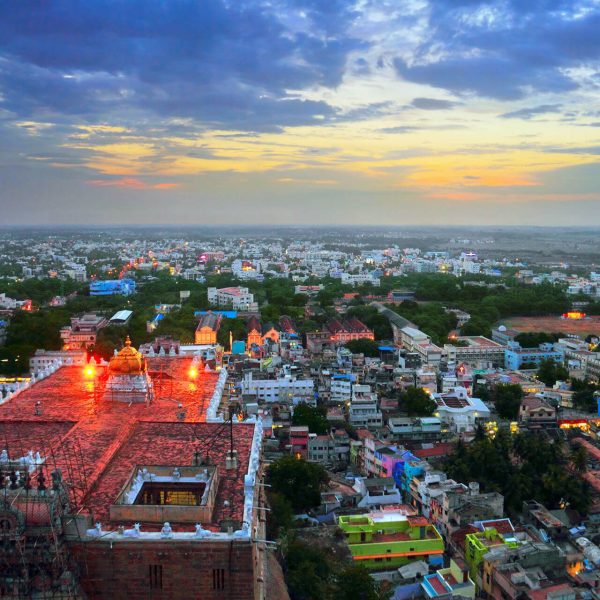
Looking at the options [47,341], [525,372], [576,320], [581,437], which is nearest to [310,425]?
[581,437]

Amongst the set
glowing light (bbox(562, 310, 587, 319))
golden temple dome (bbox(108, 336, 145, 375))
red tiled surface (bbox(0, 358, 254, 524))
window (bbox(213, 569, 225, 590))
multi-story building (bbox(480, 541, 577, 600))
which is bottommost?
glowing light (bbox(562, 310, 587, 319))

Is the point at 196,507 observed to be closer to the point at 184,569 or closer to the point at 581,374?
the point at 184,569

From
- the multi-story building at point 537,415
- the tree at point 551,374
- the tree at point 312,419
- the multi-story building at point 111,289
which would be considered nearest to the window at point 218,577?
the tree at point 312,419

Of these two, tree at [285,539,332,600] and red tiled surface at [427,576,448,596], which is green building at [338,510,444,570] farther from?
red tiled surface at [427,576,448,596]

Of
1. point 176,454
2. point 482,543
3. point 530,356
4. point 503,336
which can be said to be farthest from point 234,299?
point 176,454

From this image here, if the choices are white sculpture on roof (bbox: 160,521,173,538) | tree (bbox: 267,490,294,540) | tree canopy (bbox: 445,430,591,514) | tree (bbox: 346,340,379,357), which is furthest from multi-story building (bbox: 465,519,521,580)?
tree (bbox: 346,340,379,357)

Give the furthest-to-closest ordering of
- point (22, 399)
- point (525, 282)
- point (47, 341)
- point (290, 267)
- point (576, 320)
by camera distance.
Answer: point (290, 267), point (525, 282), point (576, 320), point (47, 341), point (22, 399)

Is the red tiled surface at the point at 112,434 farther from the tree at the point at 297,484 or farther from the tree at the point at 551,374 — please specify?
the tree at the point at 551,374
